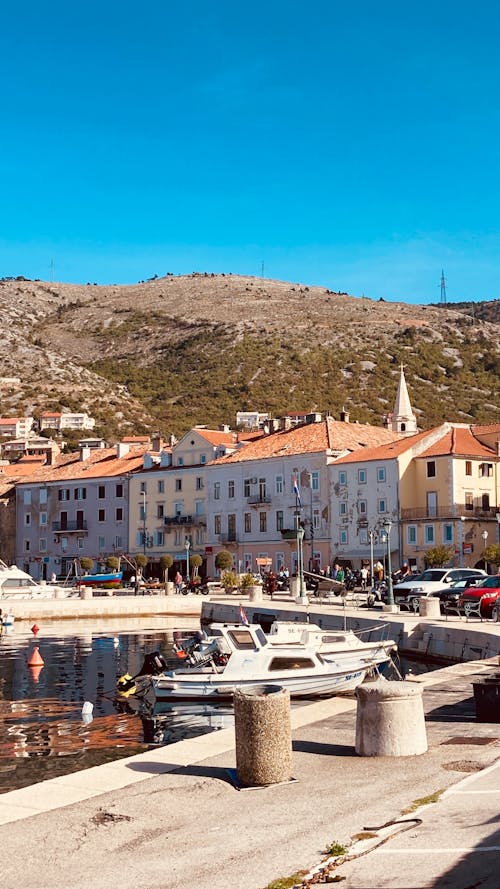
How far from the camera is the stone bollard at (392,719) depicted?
546 inches

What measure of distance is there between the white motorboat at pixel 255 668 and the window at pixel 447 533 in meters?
44.2

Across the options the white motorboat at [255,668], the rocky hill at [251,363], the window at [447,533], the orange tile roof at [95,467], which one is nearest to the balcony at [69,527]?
the orange tile roof at [95,467]

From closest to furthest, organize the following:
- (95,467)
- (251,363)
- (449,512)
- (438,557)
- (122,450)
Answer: (438,557) < (449,512) < (95,467) < (122,450) < (251,363)

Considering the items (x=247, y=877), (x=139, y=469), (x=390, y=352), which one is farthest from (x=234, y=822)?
(x=390, y=352)

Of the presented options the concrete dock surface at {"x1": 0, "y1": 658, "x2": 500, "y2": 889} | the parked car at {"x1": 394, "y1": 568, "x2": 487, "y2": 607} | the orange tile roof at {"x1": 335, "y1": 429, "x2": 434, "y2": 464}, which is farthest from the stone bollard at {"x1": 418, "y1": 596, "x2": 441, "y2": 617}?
the orange tile roof at {"x1": 335, "y1": 429, "x2": 434, "y2": 464}

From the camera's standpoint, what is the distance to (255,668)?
2769 cm

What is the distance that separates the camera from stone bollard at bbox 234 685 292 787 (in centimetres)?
1279

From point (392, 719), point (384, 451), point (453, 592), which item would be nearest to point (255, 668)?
point (392, 719)

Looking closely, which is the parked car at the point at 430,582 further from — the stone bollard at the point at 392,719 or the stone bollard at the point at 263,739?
the stone bollard at the point at 263,739

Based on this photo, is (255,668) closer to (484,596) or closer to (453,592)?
(484,596)

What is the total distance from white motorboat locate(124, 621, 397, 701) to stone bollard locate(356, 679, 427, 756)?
12.6 m

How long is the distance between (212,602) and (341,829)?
5009 cm

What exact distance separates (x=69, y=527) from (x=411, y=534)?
35987 millimetres

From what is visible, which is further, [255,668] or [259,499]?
[259,499]
